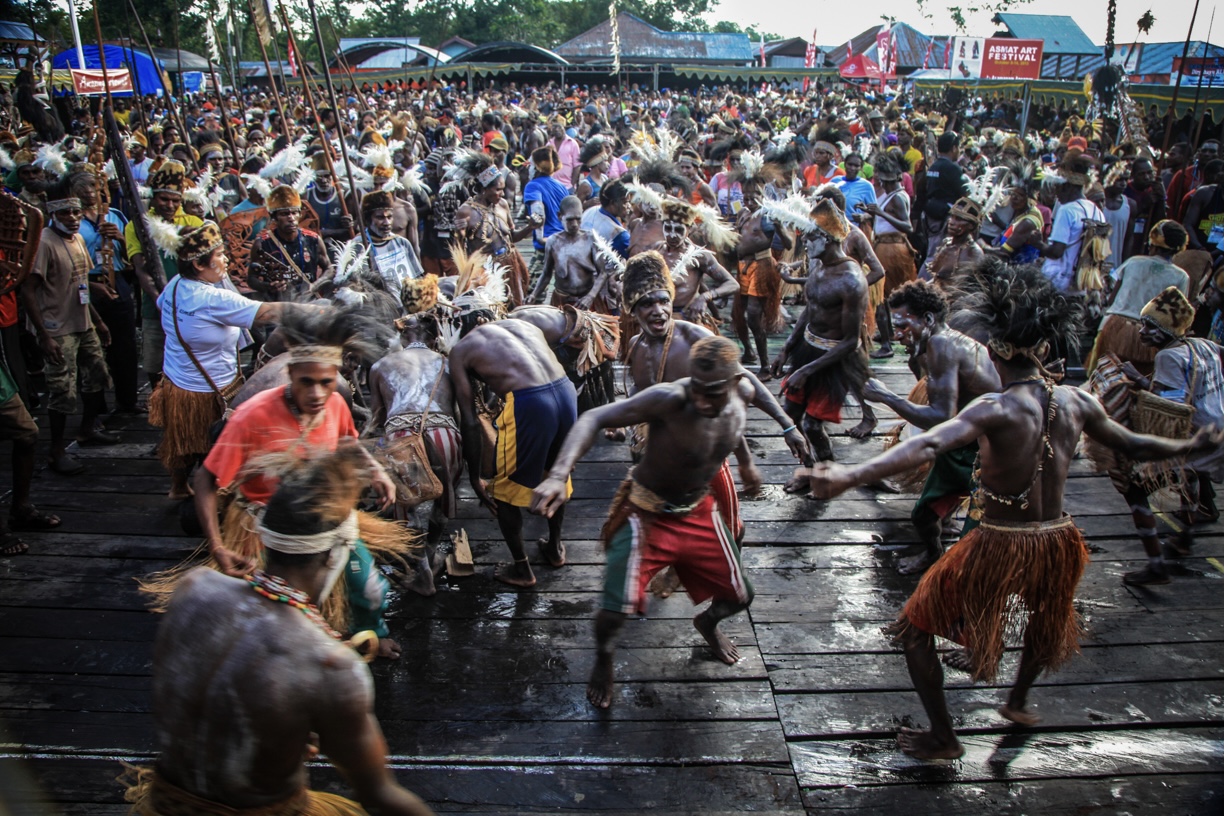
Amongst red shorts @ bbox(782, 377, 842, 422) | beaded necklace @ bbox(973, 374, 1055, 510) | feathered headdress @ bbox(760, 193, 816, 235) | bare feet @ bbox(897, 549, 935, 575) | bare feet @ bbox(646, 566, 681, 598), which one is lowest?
bare feet @ bbox(897, 549, 935, 575)

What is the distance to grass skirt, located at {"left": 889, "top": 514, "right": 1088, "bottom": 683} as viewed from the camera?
3199 mm

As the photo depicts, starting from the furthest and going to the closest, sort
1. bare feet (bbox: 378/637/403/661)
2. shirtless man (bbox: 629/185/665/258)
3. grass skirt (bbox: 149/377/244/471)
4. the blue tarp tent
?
the blue tarp tent < shirtless man (bbox: 629/185/665/258) < grass skirt (bbox: 149/377/244/471) < bare feet (bbox: 378/637/403/661)

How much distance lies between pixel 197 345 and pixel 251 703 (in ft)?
11.1

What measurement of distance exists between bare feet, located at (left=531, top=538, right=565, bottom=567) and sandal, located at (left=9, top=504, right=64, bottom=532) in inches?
120

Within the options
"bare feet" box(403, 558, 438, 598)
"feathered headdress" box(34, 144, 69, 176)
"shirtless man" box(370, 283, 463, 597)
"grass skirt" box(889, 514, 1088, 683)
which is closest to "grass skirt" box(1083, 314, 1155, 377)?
"grass skirt" box(889, 514, 1088, 683)

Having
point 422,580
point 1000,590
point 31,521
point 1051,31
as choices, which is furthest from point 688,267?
point 1051,31

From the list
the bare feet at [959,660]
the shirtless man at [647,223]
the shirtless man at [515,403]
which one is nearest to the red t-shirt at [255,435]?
the shirtless man at [515,403]

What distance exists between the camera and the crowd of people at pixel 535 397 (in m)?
2.18

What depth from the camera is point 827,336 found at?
5.87 metres

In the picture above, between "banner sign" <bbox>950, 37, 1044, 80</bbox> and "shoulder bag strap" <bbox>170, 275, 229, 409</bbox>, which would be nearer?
"shoulder bag strap" <bbox>170, 275, 229, 409</bbox>

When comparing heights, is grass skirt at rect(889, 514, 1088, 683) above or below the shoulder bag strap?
below

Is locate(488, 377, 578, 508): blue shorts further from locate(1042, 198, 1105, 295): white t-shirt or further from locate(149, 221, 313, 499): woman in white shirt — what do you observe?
locate(1042, 198, 1105, 295): white t-shirt

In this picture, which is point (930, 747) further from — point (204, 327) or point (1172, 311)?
point (204, 327)

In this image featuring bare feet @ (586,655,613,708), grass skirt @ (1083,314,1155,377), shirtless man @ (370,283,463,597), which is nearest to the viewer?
bare feet @ (586,655,613,708)
